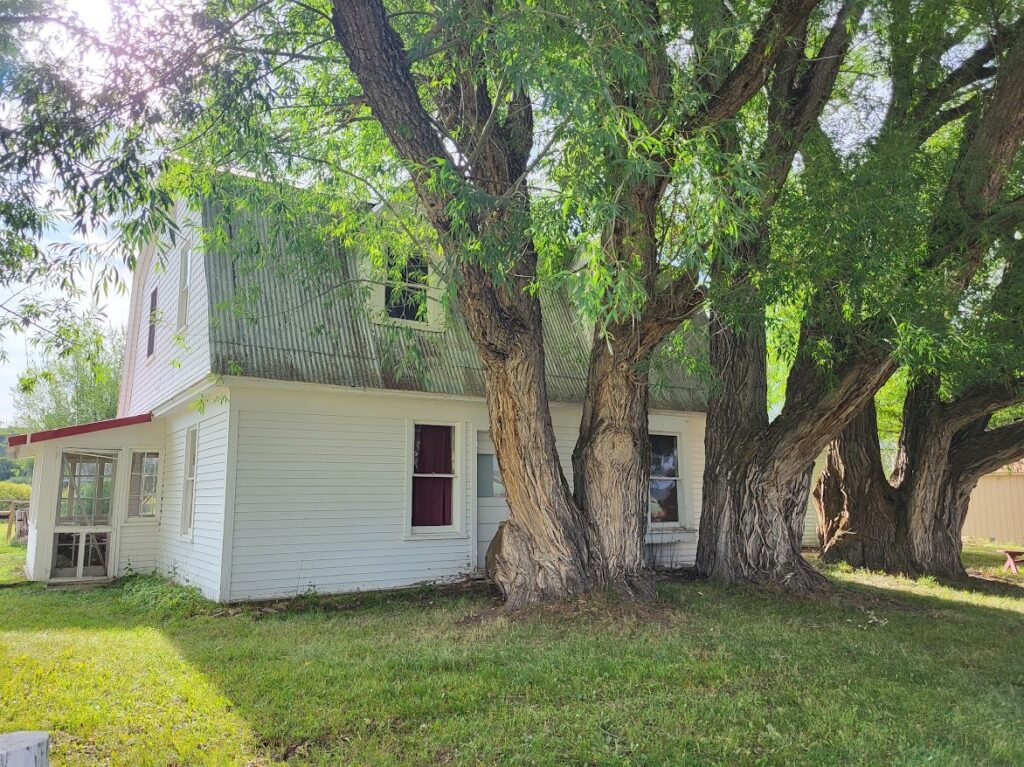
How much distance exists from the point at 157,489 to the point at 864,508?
12526 millimetres

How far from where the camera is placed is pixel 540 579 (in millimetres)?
7898

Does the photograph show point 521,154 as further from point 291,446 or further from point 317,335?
point 291,446

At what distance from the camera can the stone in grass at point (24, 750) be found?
1.61 m

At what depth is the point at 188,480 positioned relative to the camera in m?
11.1

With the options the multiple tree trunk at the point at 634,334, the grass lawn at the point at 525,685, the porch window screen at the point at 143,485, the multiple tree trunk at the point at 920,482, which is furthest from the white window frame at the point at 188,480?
the multiple tree trunk at the point at 920,482

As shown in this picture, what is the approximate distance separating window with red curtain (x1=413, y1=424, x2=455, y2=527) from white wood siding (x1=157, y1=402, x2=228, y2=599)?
2.77 metres

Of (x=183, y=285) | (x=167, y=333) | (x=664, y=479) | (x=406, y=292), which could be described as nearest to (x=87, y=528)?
(x=167, y=333)

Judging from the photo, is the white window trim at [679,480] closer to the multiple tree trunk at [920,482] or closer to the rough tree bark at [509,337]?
the multiple tree trunk at [920,482]

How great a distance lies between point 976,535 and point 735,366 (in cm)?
1652

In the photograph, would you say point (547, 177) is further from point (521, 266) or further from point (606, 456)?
point (606, 456)

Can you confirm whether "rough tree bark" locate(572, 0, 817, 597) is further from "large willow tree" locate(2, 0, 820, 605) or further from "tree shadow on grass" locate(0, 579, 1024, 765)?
"tree shadow on grass" locate(0, 579, 1024, 765)

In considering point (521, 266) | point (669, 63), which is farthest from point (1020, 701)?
point (669, 63)

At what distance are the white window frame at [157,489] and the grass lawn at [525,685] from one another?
3513mm

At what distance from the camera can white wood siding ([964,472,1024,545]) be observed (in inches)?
804
